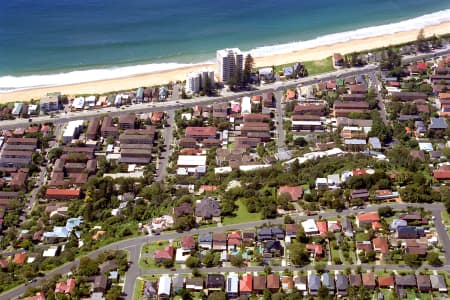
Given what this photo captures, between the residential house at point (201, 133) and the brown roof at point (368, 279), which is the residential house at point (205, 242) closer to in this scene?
the brown roof at point (368, 279)

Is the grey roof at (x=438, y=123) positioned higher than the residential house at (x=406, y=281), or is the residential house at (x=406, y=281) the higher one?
the grey roof at (x=438, y=123)

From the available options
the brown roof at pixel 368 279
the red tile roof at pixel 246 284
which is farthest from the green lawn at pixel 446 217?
the red tile roof at pixel 246 284

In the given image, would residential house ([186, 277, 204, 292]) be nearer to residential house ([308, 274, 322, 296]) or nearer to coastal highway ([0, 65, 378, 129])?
residential house ([308, 274, 322, 296])

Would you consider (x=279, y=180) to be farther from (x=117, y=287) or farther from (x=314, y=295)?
(x=117, y=287)

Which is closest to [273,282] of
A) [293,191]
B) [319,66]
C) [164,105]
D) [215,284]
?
[215,284]

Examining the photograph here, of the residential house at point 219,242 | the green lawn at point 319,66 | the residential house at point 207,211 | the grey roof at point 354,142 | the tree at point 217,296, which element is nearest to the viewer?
the tree at point 217,296

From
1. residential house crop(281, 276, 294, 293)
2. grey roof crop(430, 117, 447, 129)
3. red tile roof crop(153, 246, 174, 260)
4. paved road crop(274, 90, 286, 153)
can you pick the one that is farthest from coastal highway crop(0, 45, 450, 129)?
residential house crop(281, 276, 294, 293)
